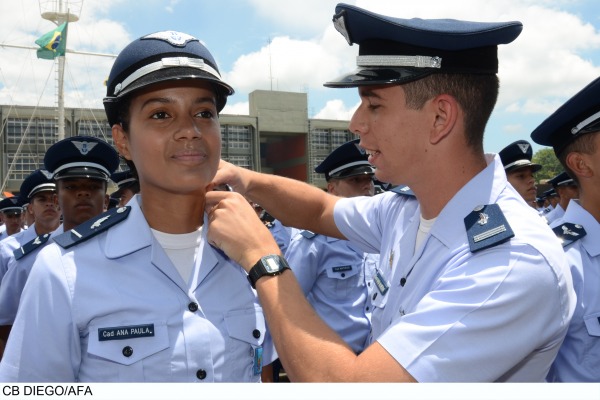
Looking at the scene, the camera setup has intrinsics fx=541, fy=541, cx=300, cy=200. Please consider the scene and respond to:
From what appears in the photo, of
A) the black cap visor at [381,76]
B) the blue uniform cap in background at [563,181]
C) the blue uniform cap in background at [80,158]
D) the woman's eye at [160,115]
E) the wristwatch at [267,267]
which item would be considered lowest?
the wristwatch at [267,267]

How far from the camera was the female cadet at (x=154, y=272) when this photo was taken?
1971mm

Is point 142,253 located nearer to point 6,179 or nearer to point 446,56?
point 446,56

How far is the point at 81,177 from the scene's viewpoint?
5.01m

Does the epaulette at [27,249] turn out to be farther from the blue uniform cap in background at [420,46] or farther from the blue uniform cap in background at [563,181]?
the blue uniform cap in background at [563,181]

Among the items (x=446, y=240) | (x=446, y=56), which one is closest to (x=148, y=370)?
(x=446, y=240)

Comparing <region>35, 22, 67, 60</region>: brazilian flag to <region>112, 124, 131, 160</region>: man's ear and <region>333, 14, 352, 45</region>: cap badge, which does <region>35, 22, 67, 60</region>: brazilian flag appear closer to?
<region>112, 124, 131, 160</region>: man's ear

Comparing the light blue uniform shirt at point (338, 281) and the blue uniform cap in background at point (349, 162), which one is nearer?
the light blue uniform shirt at point (338, 281)

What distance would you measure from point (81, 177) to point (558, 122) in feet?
13.2

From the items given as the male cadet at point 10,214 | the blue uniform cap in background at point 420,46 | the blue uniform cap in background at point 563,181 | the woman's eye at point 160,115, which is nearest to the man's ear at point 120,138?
the woman's eye at point 160,115

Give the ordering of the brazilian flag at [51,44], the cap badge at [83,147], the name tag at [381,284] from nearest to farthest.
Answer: the name tag at [381,284], the cap badge at [83,147], the brazilian flag at [51,44]

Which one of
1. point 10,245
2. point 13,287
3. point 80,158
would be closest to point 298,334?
point 13,287

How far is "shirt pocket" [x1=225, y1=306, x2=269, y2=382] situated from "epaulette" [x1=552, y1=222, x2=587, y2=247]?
64.6 inches

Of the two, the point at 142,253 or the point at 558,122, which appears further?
the point at 558,122

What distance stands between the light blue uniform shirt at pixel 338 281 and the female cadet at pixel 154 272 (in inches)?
107
